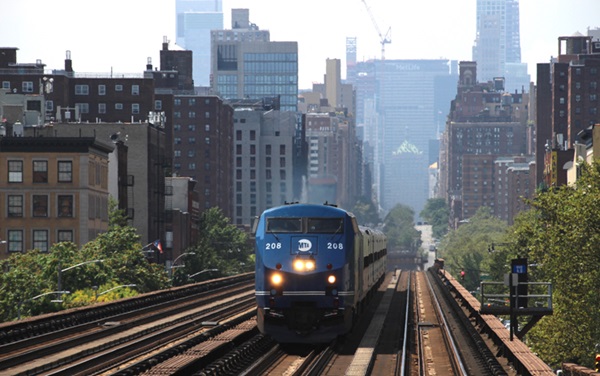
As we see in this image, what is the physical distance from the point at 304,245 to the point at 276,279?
1.32 metres

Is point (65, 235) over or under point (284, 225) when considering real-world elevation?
under

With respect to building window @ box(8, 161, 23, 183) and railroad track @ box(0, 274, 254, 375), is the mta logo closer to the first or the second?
railroad track @ box(0, 274, 254, 375)

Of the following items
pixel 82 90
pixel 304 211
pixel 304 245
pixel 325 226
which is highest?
pixel 82 90

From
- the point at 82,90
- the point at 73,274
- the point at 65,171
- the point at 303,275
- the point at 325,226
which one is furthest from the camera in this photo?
the point at 82,90

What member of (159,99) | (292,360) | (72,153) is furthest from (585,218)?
→ (159,99)

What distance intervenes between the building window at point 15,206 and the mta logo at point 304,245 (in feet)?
216

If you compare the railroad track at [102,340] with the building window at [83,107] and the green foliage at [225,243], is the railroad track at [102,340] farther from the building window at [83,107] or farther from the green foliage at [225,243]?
the building window at [83,107]

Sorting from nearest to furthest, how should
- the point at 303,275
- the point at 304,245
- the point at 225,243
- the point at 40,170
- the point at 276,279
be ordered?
the point at 303,275, the point at 276,279, the point at 304,245, the point at 40,170, the point at 225,243

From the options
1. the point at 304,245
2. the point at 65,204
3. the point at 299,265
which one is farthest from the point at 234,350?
the point at 65,204

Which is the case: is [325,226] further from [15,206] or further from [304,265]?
[15,206]

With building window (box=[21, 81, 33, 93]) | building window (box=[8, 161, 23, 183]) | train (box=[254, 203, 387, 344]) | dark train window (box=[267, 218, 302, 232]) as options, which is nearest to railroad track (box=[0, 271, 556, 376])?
train (box=[254, 203, 387, 344])

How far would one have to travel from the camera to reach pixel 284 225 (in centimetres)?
4262

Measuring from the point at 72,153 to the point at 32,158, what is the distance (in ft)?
9.67

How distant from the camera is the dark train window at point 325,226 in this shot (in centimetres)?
4262
